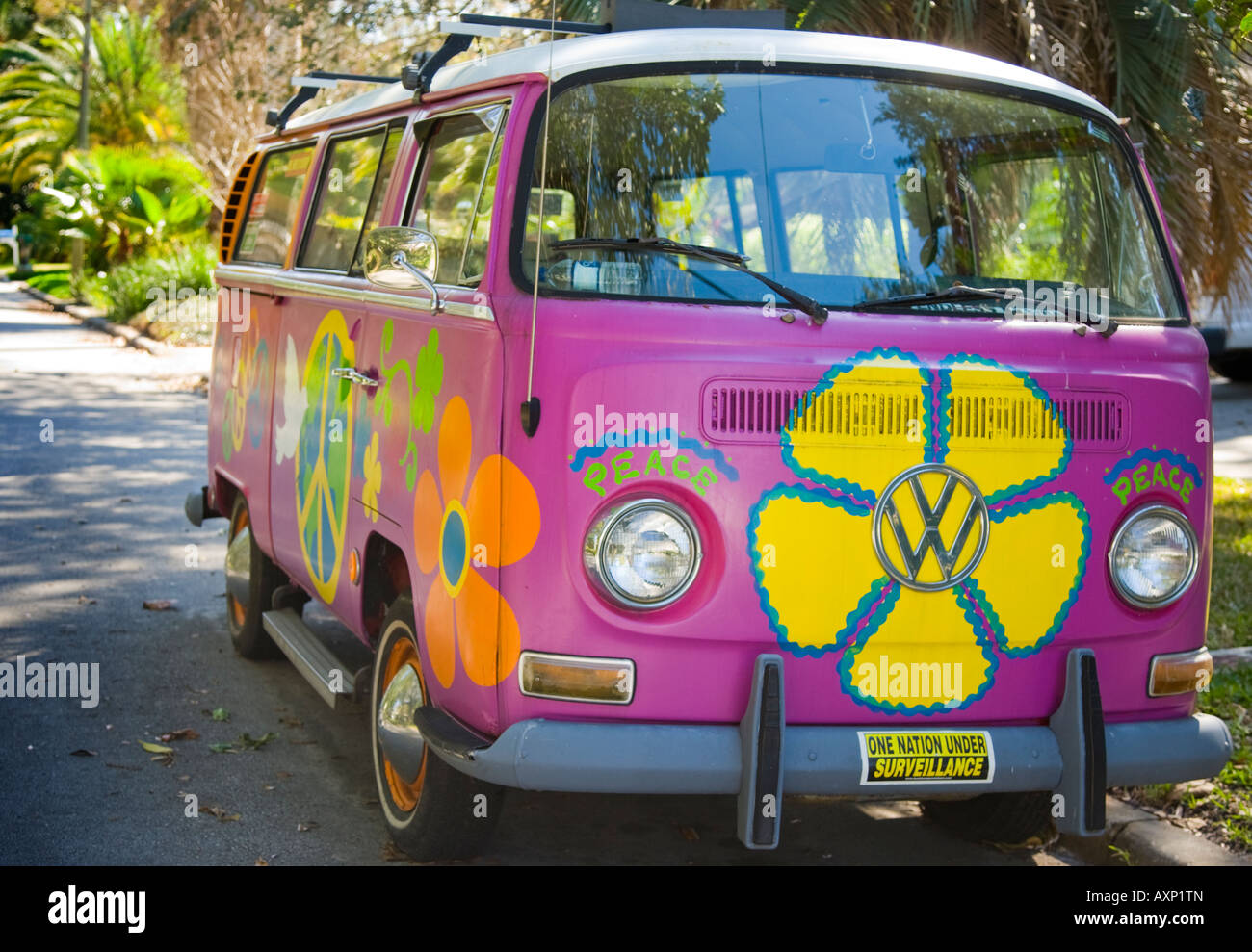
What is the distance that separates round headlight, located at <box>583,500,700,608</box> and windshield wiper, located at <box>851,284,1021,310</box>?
32.3 inches

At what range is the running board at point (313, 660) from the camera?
512 centimetres

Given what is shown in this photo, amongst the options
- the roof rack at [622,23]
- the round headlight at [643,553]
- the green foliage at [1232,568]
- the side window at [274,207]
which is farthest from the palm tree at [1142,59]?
the round headlight at [643,553]

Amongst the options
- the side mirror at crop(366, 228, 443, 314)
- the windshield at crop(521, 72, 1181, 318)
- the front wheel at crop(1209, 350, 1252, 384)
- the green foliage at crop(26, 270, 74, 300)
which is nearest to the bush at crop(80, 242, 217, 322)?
the green foliage at crop(26, 270, 74, 300)

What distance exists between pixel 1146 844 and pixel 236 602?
4.23 meters

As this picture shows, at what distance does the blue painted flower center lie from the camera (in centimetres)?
390

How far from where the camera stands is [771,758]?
3619mm

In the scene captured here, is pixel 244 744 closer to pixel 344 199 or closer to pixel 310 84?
pixel 344 199

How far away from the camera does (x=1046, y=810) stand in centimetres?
481

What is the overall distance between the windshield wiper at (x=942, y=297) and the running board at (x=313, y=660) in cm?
223

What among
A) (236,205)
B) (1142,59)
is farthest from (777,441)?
(1142,59)

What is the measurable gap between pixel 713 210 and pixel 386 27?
13.1 m

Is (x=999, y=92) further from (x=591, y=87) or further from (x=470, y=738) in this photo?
(x=470, y=738)

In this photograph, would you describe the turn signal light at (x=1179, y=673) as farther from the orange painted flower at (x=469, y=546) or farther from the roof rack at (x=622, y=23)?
the roof rack at (x=622, y=23)

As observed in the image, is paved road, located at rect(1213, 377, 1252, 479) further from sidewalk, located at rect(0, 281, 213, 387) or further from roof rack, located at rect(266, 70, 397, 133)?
sidewalk, located at rect(0, 281, 213, 387)
